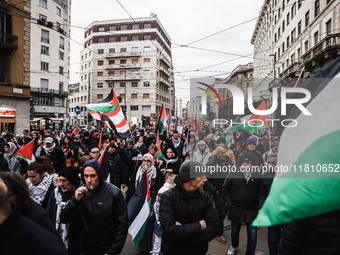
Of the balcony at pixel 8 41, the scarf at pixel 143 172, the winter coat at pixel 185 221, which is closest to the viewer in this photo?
the winter coat at pixel 185 221

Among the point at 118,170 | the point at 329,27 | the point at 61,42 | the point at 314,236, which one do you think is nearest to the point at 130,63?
the point at 61,42

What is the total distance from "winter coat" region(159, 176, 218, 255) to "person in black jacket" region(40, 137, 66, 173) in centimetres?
457

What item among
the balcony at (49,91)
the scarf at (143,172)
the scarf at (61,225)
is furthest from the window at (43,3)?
the scarf at (61,225)

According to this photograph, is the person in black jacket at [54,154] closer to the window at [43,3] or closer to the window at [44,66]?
the window at [44,66]

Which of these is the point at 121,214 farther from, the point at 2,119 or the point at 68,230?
the point at 2,119

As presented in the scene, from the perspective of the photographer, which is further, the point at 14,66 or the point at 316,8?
the point at 316,8

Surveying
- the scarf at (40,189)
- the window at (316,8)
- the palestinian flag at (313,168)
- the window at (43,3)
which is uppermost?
the window at (43,3)

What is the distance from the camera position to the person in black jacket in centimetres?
628

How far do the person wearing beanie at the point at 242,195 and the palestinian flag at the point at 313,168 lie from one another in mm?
2545

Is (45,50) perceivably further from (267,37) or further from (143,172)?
(143,172)

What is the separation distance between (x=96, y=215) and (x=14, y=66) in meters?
20.8

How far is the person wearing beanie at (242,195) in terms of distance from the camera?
4023 millimetres

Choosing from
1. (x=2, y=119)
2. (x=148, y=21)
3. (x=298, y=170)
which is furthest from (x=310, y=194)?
(x=148, y=21)

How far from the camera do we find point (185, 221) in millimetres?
2572
